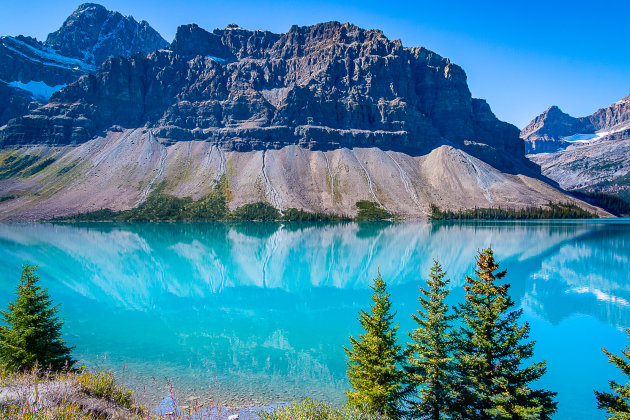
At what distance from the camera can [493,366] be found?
525 inches

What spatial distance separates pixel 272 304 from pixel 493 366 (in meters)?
26.4

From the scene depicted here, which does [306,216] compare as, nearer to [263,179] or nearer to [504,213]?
[263,179]

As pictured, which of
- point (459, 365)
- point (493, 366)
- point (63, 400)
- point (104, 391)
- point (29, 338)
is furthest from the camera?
point (29, 338)

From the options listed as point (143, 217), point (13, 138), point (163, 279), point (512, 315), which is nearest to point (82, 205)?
point (143, 217)

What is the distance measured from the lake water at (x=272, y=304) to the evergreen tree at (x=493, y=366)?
21.2ft

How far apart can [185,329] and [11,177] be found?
7813 inches

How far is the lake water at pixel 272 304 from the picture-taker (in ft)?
68.4

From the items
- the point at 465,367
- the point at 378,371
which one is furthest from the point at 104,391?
the point at 465,367

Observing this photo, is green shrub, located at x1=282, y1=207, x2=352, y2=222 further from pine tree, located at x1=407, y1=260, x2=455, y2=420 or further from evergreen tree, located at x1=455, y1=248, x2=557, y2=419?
evergreen tree, located at x1=455, y1=248, x2=557, y2=419

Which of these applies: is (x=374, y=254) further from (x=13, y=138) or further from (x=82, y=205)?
(x=13, y=138)

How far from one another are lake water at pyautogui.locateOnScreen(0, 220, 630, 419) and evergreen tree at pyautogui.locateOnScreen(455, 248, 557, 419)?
6.45 meters

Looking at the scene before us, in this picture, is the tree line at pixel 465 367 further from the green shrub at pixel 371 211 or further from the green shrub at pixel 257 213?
the green shrub at pixel 371 211

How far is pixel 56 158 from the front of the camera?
612 feet

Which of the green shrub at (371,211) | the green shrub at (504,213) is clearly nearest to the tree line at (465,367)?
the green shrub at (371,211)
